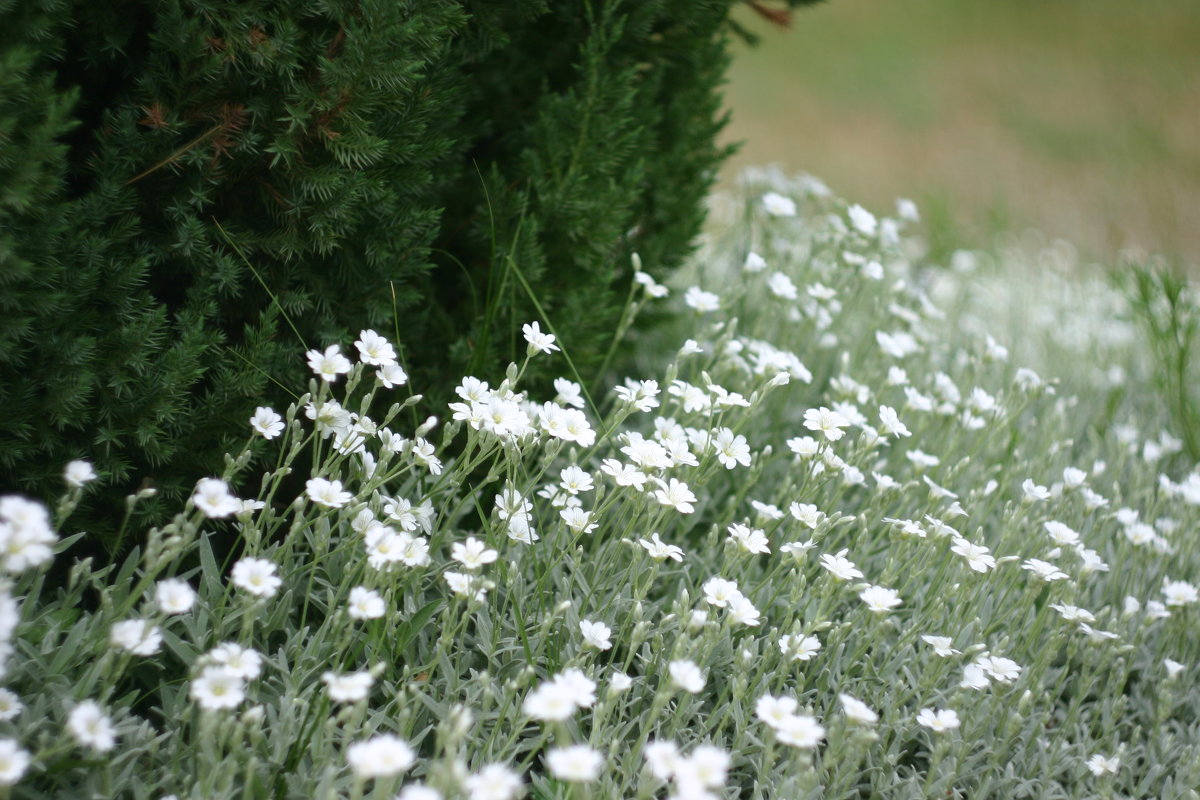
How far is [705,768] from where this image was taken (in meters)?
1.50

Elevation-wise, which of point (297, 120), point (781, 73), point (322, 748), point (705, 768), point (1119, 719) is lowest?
point (781, 73)

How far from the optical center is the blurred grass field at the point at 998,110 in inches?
367

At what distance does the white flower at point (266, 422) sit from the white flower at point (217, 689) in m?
0.56

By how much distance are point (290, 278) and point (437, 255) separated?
2.18 ft

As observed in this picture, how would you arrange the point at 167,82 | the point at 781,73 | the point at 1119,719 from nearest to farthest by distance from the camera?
the point at 167,82 < the point at 1119,719 < the point at 781,73

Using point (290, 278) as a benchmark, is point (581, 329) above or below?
below

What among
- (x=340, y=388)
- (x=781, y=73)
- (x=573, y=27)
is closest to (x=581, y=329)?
(x=340, y=388)

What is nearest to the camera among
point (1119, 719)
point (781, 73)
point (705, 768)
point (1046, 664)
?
point (705, 768)

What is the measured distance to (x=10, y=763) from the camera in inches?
59.5

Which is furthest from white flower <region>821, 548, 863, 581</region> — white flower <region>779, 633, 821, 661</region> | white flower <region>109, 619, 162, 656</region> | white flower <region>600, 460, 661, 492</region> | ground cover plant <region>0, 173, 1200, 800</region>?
white flower <region>109, 619, 162, 656</region>

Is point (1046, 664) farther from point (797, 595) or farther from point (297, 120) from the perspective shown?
point (297, 120)

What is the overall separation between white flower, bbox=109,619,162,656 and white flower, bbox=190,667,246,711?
0.37 feet

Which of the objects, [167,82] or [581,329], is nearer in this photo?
[167,82]

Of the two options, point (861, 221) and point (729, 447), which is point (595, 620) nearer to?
point (729, 447)
